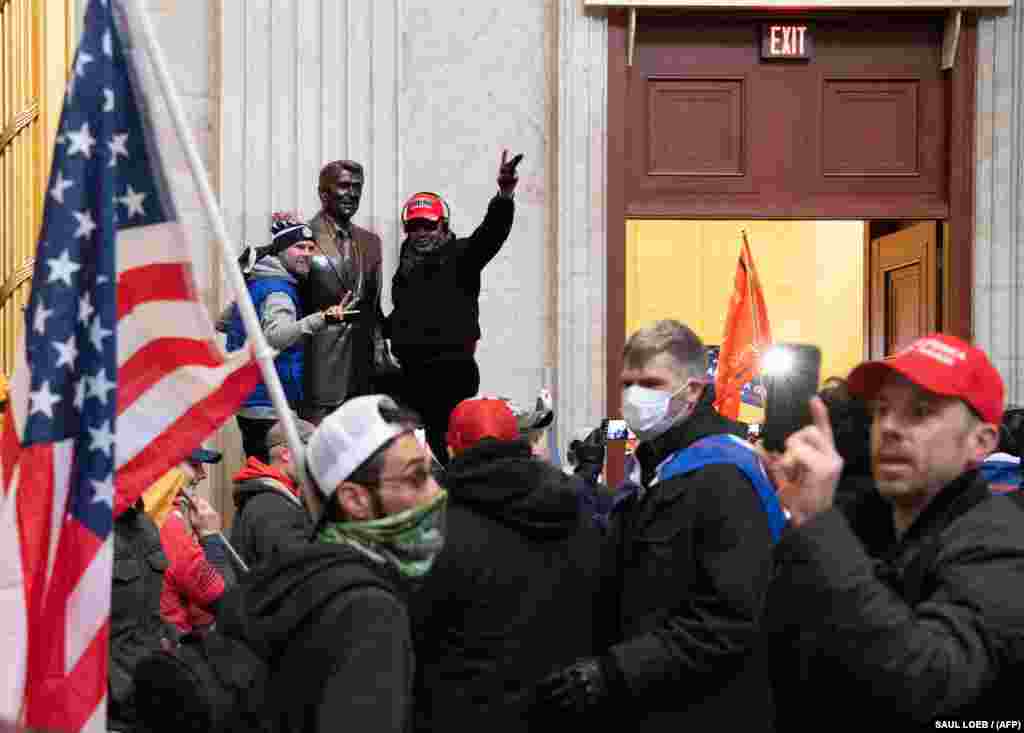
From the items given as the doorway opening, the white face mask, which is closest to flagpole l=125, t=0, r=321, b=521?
the white face mask

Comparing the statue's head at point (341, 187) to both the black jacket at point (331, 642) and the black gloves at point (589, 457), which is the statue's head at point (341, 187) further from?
the black jacket at point (331, 642)

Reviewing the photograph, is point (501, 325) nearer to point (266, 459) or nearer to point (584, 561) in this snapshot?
point (266, 459)

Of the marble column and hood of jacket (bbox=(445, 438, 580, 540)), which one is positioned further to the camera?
the marble column

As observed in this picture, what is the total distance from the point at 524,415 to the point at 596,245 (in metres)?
3.56

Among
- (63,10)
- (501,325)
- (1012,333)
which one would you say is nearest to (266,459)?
(501,325)

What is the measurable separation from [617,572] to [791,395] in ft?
6.23

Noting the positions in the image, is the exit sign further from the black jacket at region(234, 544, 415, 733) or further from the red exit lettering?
the black jacket at region(234, 544, 415, 733)

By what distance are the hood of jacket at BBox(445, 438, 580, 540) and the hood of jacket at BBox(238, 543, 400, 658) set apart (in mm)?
1403

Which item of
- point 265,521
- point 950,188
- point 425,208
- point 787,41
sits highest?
point 787,41

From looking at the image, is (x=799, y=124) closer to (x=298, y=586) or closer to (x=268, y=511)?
(x=268, y=511)

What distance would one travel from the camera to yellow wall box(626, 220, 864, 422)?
17.4 meters

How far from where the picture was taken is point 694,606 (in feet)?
16.8

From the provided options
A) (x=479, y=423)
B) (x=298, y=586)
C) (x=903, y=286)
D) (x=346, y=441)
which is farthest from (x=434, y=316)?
(x=298, y=586)

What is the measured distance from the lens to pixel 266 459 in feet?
28.3
